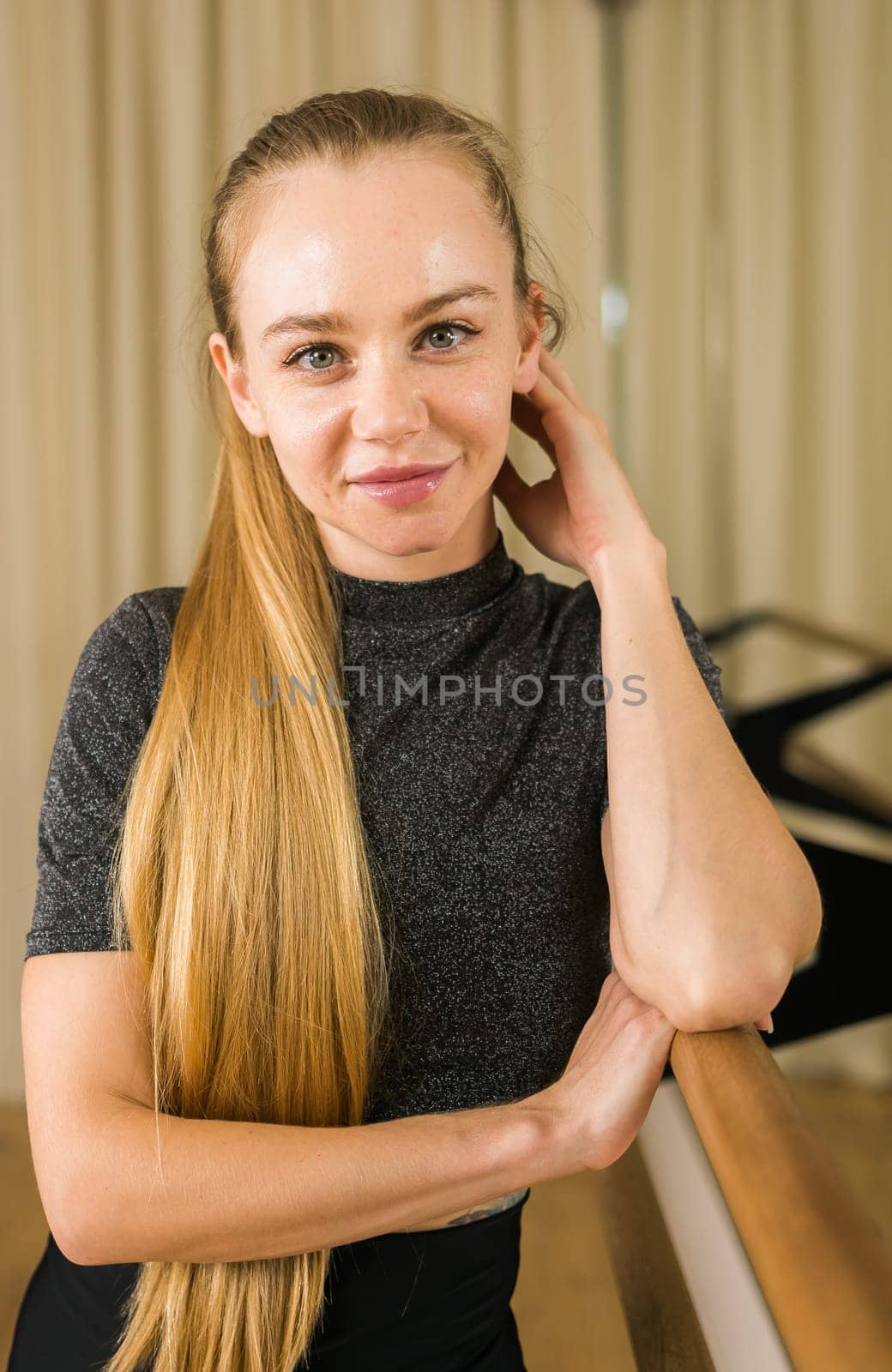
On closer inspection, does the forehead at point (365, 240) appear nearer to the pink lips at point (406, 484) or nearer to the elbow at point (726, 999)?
the pink lips at point (406, 484)

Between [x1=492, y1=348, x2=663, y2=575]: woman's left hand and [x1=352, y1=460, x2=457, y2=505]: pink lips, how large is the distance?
6.5 inches

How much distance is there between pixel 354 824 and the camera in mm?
917

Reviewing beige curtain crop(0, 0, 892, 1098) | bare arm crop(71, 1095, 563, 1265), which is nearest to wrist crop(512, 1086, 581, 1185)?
bare arm crop(71, 1095, 563, 1265)

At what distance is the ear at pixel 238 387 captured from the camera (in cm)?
98

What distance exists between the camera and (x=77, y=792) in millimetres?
886

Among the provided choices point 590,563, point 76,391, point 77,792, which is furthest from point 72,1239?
point 76,391

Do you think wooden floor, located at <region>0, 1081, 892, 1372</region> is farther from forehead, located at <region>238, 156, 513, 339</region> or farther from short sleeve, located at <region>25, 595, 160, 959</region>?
forehead, located at <region>238, 156, 513, 339</region>

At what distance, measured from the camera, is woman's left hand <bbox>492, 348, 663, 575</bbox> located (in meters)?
0.99

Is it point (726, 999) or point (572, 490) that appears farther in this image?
point (572, 490)

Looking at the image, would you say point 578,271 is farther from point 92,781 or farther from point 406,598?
point 92,781

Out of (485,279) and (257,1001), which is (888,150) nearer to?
(485,279)

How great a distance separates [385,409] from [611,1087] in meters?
0.52

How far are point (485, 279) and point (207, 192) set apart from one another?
158 centimetres

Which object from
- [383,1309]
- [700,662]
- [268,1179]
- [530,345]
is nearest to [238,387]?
[530,345]
